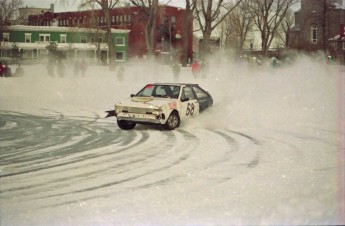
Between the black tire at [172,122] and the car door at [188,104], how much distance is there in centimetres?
22

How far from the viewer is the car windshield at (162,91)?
45.0 ft

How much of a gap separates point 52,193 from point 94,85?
25356mm

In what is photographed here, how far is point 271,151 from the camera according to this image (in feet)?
32.8

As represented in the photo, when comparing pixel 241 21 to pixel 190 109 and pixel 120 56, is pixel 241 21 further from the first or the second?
pixel 190 109

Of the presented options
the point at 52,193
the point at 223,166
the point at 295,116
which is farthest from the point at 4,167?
the point at 295,116

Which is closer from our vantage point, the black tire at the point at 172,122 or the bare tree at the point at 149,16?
the black tire at the point at 172,122

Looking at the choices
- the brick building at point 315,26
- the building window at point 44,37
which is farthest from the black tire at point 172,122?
the building window at point 44,37

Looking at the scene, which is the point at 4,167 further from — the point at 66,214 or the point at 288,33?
the point at 288,33

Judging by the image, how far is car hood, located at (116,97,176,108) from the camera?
1291cm

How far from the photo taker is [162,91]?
45.5ft

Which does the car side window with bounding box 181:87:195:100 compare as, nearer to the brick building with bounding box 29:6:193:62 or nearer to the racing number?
the racing number

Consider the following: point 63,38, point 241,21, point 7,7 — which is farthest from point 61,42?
point 241,21

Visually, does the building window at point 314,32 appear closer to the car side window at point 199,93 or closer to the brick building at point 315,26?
the brick building at point 315,26

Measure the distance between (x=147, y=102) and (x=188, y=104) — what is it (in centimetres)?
138
